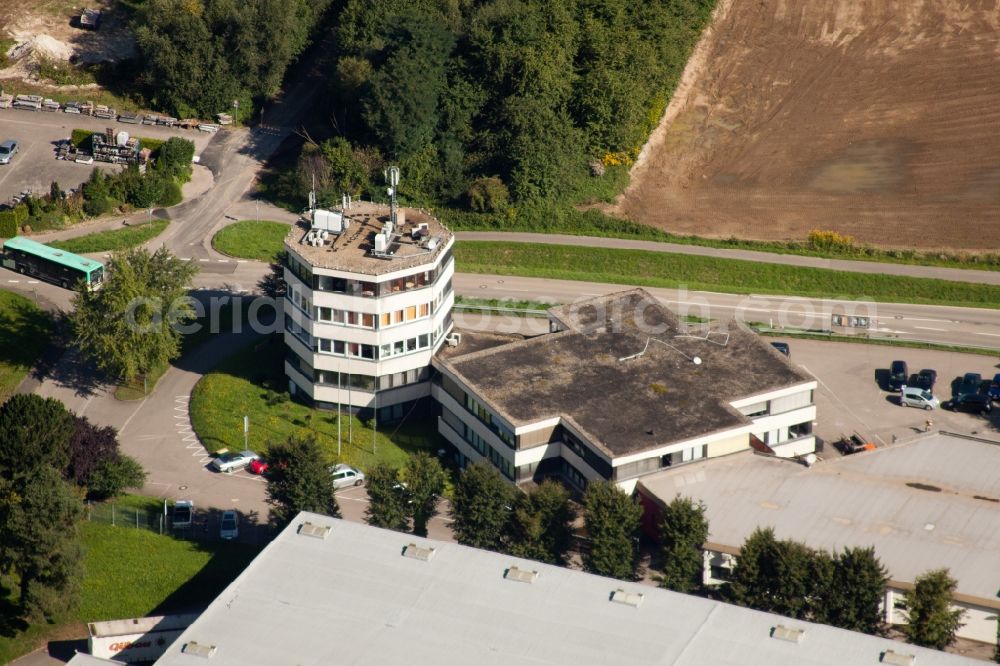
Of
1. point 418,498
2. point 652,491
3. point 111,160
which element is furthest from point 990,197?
point 111,160

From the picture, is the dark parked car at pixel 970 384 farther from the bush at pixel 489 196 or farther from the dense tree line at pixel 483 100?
the bush at pixel 489 196

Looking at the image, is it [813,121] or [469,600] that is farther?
[813,121]

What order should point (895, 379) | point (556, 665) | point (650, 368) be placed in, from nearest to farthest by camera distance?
point (556, 665) < point (650, 368) < point (895, 379)

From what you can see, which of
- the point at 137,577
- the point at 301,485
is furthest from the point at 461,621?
the point at 137,577

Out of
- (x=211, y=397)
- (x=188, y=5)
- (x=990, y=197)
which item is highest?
(x=188, y=5)

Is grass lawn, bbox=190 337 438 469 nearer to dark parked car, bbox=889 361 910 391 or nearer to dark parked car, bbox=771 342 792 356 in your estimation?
dark parked car, bbox=771 342 792 356

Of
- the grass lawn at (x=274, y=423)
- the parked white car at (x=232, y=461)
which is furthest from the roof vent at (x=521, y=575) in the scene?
the parked white car at (x=232, y=461)

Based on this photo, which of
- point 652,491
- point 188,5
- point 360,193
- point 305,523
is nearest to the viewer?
point 305,523

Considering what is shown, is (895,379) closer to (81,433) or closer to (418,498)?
(418,498)

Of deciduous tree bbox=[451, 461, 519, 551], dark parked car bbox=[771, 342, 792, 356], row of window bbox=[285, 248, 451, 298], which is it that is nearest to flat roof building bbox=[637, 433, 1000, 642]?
deciduous tree bbox=[451, 461, 519, 551]

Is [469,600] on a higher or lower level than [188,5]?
lower
